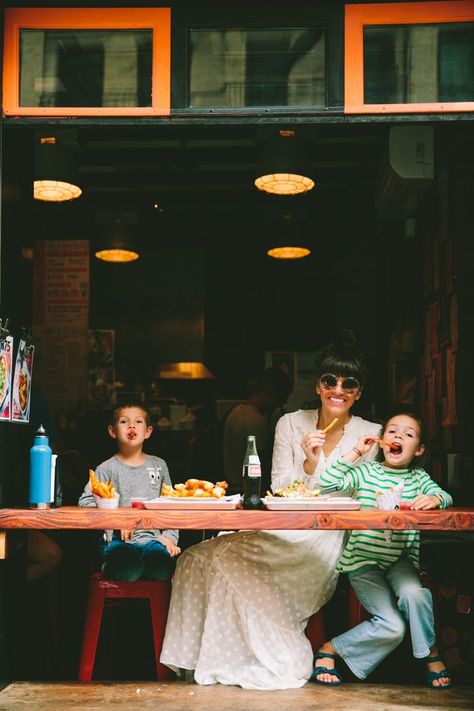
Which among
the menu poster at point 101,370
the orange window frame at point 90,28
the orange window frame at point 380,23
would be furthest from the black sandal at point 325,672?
the menu poster at point 101,370

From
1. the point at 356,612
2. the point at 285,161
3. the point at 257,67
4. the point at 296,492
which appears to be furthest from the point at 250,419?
the point at 257,67

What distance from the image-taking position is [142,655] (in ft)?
17.6

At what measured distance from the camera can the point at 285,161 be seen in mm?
7414

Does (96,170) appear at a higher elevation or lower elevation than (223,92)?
higher

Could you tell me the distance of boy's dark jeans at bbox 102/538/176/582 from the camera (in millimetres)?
4391

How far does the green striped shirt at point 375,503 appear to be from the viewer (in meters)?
4.36

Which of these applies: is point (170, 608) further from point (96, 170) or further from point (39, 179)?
point (96, 170)

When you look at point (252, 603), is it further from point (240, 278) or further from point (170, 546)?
point (240, 278)

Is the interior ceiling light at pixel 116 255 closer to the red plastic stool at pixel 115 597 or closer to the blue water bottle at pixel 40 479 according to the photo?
the red plastic stool at pixel 115 597

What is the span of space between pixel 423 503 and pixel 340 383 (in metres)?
0.98

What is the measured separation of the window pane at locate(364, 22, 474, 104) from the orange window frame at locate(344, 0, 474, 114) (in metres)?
0.02

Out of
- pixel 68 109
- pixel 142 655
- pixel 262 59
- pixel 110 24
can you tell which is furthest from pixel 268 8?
pixel 142 655

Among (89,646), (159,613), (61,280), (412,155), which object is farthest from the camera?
(61,280)

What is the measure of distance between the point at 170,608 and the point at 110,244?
641cm
